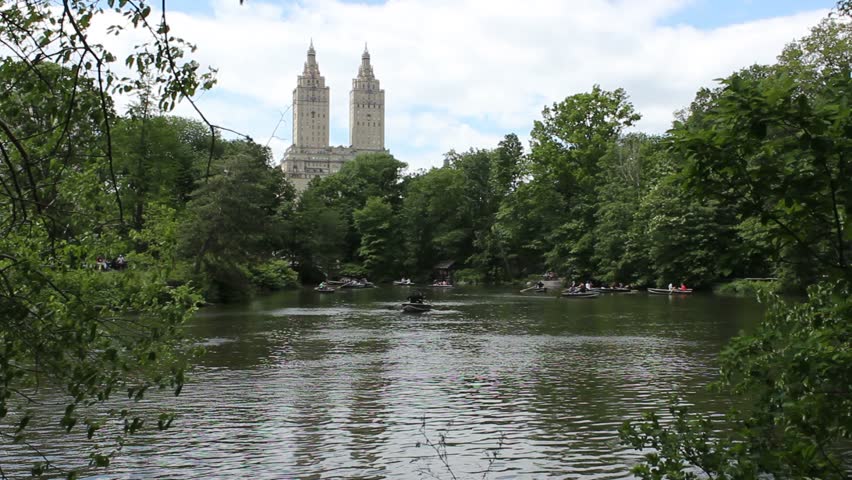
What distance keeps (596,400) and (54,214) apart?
11.0 meters

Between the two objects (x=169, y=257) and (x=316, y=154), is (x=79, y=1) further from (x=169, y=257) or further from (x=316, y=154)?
(x=316, y=154)

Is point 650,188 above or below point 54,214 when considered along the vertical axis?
above

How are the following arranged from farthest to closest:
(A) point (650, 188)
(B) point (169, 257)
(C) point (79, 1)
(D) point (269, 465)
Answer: (A) point (650, 188), (D) point (269, 465), (B) point (169, 257), (C) point (79, 1)

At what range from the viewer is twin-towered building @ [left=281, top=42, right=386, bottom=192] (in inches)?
6117

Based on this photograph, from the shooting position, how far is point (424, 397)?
50.3 feet

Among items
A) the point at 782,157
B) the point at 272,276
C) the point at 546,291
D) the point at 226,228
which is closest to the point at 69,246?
the point at 782,157

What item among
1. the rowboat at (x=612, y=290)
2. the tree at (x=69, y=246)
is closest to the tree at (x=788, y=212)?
the tree at (x=69, y=246)

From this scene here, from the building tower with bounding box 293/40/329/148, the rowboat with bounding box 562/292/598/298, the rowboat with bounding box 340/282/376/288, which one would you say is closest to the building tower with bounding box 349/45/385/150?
the building tower with bounding box 293/40/329/148

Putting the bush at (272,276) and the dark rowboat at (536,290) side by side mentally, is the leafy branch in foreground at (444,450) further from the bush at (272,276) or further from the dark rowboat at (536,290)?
the dark rowboat at (536,290)

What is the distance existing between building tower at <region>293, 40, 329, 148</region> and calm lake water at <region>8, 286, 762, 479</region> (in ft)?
466

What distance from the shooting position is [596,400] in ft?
48.5

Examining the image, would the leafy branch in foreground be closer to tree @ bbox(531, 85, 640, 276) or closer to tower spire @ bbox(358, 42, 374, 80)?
tree @ bbox(531, 85, 640, 276)

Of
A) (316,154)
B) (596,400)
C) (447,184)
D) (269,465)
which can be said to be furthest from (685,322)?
(316,154)

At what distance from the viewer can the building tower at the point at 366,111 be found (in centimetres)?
18638
